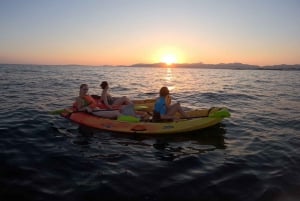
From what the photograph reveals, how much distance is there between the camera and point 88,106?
13.3m

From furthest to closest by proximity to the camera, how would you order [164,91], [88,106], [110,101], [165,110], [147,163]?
[110,101] < [88,106] < [165,110] < [164,91] < [147,163]

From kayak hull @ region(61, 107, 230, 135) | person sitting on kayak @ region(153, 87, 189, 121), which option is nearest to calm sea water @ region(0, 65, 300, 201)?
kayak hull @ region(61, 107, 230, 135)

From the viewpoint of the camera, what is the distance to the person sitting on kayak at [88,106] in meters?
13.0

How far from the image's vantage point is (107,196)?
6.43 m

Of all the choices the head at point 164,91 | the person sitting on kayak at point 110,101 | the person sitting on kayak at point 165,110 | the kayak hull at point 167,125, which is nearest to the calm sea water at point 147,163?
the kayak hull at point 167,125

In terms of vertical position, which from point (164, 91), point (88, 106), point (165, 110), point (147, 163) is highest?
point (164, 91)

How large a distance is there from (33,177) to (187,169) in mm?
3987

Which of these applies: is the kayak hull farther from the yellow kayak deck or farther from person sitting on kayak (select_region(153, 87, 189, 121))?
person sitting on kayak (select_region(153, 87, 189, 121))

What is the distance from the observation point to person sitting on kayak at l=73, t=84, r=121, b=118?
511 inches

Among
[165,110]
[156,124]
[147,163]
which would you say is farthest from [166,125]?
[147,163]

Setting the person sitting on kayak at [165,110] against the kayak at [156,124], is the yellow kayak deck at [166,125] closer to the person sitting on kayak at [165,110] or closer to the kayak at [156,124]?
the kayak at [156,124]

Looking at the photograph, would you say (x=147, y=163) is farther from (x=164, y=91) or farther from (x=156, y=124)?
(x=164, y=91)

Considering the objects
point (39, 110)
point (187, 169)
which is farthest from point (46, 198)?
point (39, 110)

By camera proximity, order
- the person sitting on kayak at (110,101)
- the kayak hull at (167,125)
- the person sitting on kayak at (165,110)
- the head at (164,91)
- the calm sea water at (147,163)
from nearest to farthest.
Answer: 1. the calm sea water at (147,163)
2. the kayak hull at (167,125)
3. the head at (164,91)
4. the person sitting on kayak at (165,110)
5. the person sitting on kayak at (110,101)
